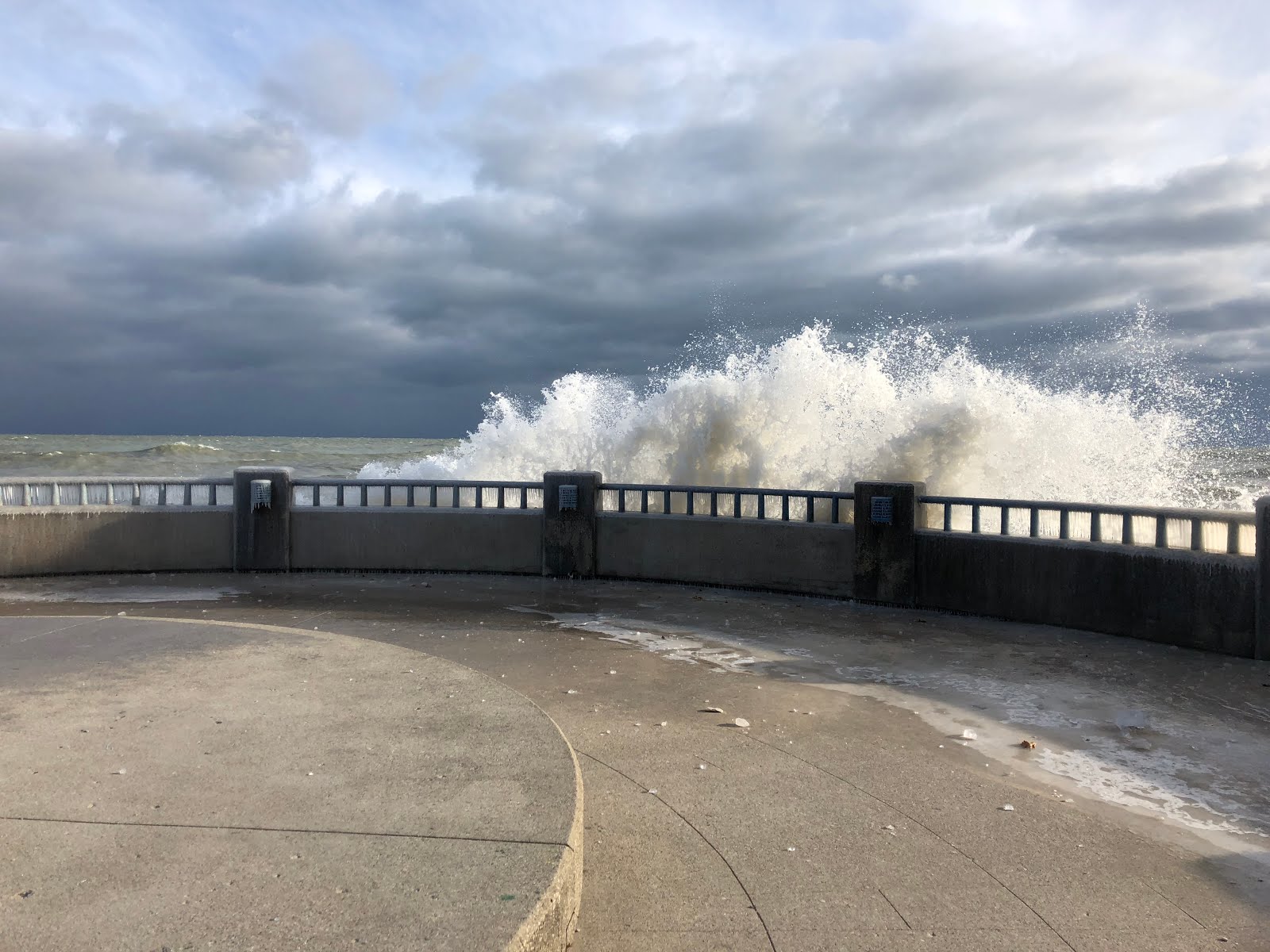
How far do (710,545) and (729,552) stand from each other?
25 cm

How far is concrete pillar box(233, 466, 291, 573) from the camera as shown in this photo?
1180cm

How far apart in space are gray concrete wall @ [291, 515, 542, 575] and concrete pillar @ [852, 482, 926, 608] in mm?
3972

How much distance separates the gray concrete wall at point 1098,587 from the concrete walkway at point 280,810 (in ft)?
19.3

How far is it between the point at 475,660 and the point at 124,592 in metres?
5.47

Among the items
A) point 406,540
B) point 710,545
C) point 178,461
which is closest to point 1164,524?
point 710,545

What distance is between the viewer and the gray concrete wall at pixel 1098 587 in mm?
7590

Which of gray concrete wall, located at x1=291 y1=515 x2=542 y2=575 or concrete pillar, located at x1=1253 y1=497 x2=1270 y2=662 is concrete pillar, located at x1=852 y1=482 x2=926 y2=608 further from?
gray concrete wall, located at x1=291 y1=515 x2=542 y2=575

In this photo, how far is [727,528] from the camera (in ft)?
35.4

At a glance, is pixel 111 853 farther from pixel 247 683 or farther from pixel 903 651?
pixel 903 651

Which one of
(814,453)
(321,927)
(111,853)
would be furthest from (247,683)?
(814,453)

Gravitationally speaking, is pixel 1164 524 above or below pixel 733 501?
above

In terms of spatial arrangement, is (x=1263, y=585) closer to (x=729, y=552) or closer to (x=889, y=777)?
(x=889, y=777)

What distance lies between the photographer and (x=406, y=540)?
468 inches

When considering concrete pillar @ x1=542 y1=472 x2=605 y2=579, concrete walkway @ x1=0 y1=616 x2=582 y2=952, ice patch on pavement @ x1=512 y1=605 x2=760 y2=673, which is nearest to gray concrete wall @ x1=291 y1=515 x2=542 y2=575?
concrete pillar @ x1=542 y1=472 x2=605 y2=579
